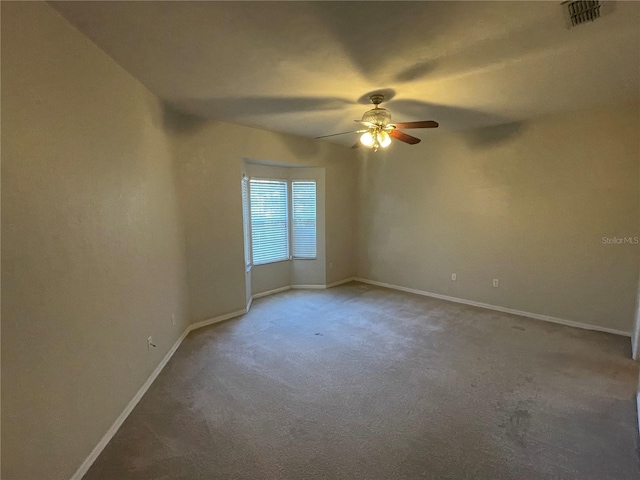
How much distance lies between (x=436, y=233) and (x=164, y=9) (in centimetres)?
457

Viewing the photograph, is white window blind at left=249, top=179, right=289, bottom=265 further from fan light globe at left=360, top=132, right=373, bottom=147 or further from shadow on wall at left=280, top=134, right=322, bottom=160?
fan light globe at left=360, top=132, right=373, bottom=147

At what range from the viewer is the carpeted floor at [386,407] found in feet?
6.31

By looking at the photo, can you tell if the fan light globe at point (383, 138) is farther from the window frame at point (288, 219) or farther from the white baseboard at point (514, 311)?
the white baseboard at point (514, 311)

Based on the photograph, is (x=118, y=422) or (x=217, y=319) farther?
(x=217, y=319)

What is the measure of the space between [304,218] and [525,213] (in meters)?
3.43

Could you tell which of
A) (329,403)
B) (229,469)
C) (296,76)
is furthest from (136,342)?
(296,76)

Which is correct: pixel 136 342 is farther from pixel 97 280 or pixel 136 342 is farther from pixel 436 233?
pixel 436 233

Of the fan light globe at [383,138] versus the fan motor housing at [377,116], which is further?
the fan light globe at [383,138]

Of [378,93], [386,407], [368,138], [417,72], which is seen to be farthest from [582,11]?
[386,407]

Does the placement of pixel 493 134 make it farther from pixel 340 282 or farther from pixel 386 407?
pixel 386 407

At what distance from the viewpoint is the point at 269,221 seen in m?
5.44

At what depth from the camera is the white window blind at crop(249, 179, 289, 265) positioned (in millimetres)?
5195

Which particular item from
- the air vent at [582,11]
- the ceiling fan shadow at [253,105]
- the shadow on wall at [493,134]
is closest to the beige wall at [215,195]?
the ceiling fan shadow at [253,105]

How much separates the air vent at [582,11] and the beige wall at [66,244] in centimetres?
283
